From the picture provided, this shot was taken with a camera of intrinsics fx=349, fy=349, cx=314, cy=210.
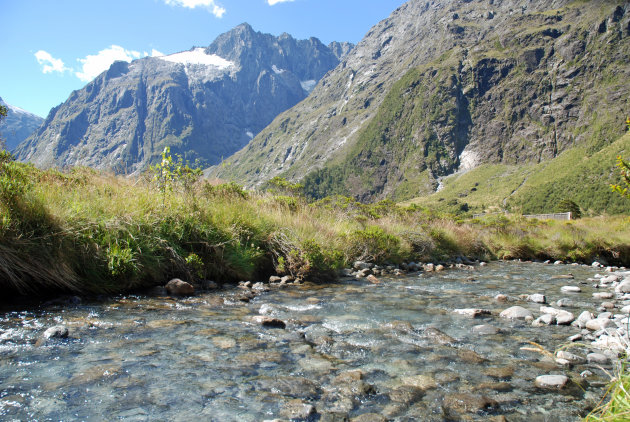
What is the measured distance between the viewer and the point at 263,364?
368 centimetres

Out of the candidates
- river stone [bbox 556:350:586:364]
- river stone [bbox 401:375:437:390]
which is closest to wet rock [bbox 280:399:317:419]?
river stone [bbox 401:375:437:390]

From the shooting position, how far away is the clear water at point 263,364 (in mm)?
2857

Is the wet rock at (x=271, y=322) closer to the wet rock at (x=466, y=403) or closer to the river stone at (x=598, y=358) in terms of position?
the wet rock at (x=466, y=403)

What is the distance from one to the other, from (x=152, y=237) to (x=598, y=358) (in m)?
7.21

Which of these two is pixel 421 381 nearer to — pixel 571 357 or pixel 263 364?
pixel 263 364

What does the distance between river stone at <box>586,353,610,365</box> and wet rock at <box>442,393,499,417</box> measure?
184cm

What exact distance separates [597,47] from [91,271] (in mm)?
222964

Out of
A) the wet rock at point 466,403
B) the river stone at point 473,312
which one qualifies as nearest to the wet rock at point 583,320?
the river stone at point 473,312

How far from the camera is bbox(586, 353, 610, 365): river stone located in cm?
399

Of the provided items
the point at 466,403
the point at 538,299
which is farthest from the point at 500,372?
the point at 538,299

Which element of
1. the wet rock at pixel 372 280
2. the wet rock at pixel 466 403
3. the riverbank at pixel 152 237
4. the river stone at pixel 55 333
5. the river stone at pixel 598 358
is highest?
the riverbank at pixel 152 237

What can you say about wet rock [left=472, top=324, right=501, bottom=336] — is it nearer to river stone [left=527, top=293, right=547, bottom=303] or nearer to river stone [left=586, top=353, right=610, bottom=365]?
river stone [left=586, top=353, right=610, bottom=365]

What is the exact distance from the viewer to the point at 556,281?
412 inches

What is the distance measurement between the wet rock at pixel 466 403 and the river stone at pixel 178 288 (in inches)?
196
